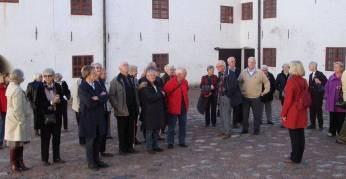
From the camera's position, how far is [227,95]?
384 inches

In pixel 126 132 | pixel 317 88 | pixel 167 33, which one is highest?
pixel 167 33

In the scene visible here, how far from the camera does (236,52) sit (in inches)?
935

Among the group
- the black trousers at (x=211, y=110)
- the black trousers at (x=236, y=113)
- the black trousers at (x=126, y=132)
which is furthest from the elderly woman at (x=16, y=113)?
the black trousers at (x=236, y=113)

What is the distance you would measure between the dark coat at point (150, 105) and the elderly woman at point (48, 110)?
1.53m

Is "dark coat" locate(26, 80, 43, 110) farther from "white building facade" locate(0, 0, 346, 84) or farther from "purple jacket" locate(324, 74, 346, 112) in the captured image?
"white building facade" locate(0, 0, 346, 84)

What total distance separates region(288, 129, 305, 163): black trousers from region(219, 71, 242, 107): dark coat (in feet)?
7.63

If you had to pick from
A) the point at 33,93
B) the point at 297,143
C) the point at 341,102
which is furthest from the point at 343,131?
the point at 33,93

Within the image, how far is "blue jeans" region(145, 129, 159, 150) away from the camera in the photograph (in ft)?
28.1

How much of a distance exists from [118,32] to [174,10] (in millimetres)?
3150

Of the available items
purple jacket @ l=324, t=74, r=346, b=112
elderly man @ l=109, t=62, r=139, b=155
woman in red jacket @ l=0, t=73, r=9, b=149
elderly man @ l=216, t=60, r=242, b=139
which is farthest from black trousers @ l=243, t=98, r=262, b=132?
woman in red jacket @ l=0, t=73, r=9, b=149

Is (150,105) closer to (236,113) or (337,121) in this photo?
(236,113)

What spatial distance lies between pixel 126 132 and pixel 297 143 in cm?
315

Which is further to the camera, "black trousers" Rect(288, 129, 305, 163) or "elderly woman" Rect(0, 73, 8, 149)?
"elderly woman" Rect(0, 73, 8, 149)

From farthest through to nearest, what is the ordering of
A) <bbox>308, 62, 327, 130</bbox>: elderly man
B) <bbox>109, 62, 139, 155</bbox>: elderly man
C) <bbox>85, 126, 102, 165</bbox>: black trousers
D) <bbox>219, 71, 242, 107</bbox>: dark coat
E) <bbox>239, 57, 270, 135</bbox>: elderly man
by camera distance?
<bbox>308, 62, 327, 130</bbox>: elderly man < <bbox>239, 57, 270, 135</bbox>: elderly man < <bbox>219, 71, 242, 107</bbox>: dark coat < <bbox>109, 62, 139, 155</bbox>: elderly man < <bbox>85, 126, 102, 165</bbox>: black trousers
